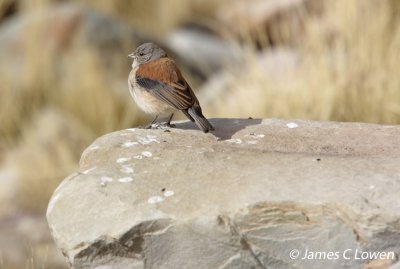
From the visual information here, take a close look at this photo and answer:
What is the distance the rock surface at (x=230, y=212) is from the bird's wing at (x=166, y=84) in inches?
52.4

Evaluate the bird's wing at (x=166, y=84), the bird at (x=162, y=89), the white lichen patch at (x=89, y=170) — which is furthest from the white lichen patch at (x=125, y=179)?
the bird's wing at (x=166, y=84)

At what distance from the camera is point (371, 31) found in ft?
30.4

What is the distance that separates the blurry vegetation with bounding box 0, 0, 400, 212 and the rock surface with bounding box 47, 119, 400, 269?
3.45 meters

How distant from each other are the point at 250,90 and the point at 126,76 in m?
2.58

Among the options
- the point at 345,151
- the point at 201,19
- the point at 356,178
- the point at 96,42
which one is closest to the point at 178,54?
the point at 96,42

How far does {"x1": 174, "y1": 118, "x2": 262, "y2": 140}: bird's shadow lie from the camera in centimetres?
587

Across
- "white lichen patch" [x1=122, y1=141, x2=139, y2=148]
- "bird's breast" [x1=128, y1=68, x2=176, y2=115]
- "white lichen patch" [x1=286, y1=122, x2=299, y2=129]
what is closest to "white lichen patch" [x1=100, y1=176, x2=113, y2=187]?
"white lichen patch" [x1=122, y1=141, x2=139, y2=148]

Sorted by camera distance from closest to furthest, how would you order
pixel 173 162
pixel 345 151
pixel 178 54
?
1. pixel 173 162
2. pixel 345 151
3. pixel 178 54

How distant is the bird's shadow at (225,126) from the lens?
5866mm

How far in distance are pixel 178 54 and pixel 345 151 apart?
756 cm

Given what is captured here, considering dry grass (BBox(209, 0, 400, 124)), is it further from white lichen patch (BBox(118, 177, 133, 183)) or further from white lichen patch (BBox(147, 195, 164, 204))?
white lichen patch (BBox(147, 195, 164, 204))

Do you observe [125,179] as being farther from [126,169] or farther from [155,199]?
[155,199]

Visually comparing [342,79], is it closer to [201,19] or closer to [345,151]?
[345,151]

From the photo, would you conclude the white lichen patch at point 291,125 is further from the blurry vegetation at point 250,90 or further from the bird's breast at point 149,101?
the blurry vegetation at point 250,90
